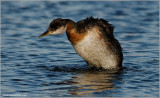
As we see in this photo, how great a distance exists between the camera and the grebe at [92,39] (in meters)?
11.5

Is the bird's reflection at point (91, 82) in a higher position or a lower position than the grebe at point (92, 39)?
lower

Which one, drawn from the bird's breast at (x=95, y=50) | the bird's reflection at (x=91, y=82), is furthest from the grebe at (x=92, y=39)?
the bird's reflection at (x=91, y=82)

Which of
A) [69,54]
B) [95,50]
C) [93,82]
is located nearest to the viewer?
[93,82]

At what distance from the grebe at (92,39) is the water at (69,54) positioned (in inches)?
15.2

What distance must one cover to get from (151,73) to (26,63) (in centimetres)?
396

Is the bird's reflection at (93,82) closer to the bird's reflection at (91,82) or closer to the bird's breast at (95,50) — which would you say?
the bird's reflection at (91,82)

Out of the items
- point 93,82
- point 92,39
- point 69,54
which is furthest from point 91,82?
point 69,54

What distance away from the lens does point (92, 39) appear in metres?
11.6

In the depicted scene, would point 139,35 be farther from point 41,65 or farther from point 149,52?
point 41,65

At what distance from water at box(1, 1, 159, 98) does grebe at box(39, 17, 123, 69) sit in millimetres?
386

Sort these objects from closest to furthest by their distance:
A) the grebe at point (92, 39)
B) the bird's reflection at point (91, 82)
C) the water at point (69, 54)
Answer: the bird's reflection at point (91, 82) < the water at point (69, 54) < the grebe at point (92, 39)

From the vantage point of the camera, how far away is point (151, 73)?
11883 millimetres

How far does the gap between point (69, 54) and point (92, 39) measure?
336cm

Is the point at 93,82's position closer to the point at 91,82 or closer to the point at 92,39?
the point at 91,82
